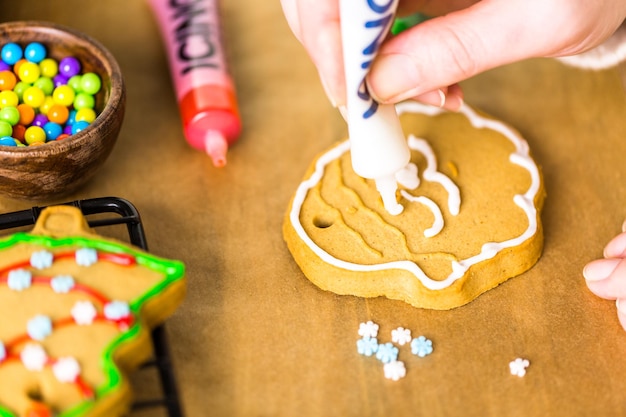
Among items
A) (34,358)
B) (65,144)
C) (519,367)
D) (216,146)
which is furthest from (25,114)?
(519,367)

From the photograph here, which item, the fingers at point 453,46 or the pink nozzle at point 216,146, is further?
the pink nozzle at point 216,146

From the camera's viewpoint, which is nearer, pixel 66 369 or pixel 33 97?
pixel 66 369

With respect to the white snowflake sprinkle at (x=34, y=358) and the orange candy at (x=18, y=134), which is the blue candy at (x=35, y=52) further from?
the white snowflake sprinkle at (x=34, y=358)

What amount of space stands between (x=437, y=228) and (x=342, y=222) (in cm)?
11

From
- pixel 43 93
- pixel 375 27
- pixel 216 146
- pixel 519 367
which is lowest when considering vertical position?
pixel 519 367

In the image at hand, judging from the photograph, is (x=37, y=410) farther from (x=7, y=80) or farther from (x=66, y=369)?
(x=7, y=80)

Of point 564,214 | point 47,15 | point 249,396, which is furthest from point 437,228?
point 47,15

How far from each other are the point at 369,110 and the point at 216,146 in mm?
270

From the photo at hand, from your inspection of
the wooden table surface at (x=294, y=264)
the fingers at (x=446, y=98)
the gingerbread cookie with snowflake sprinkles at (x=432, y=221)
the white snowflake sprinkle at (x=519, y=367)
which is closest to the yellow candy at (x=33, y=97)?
the wooden table surface at (x=294, y=264)

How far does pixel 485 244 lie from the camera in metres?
0.84

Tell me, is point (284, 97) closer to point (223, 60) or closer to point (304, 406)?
point (223, 60)

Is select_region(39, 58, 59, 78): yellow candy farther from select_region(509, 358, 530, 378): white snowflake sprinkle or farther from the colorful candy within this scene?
select_region(509, 358, 530, 378): white snowflake sprinkle

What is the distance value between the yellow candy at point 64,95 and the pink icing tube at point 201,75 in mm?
148

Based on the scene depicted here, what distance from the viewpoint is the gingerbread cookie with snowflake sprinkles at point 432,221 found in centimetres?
82
